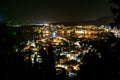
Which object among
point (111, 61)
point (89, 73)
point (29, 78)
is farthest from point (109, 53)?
point (29, 78)

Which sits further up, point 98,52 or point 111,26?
point 111,26

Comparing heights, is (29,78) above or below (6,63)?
below

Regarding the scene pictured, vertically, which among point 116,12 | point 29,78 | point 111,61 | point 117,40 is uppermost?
point 116,12

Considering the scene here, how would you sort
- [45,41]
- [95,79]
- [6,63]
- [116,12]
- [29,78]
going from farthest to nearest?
[45,41] → [29,78] → [6,63] → [95,79] → [116,12]

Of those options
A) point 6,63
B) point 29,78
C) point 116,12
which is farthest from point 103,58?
point 29,78

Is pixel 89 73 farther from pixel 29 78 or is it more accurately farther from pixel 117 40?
pixel 29 78

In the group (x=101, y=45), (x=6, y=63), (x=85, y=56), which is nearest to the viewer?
(x=101, y=45)

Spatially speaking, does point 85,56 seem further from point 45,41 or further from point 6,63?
point 45,41

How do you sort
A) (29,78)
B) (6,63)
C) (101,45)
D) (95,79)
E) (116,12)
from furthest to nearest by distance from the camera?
(29,78), (6,63), (95,79), (101,45), (116,12)

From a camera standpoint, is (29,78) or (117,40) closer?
(117,40)
